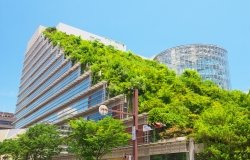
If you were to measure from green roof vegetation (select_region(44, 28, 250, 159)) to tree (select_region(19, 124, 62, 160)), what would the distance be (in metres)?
11.4

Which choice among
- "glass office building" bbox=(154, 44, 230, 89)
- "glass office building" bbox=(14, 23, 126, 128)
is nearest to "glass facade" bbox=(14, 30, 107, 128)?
"glass office building" bbox=(14, 23, 126, 128)

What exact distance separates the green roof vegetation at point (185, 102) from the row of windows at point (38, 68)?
21.7 m

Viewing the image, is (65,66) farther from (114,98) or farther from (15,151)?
(114,98)

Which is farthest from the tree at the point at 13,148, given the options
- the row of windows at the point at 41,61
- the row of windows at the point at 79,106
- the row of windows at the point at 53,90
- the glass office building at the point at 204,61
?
the glass office building at the point at 204,61

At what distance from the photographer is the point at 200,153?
34094 mm

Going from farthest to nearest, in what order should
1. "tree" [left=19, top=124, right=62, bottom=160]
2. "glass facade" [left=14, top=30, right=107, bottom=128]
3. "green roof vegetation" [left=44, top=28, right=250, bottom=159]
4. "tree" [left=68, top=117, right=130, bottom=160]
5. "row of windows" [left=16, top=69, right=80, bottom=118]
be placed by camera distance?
"row of windows" [left=16, top=69, right=80, bottom=118]
"glass facade" [left=14, top=30, right=107, bottom=128]
"tree" [left=19, top=124, right=62, bottom=160]
"tree" [left=68, top=117, right=130, bottom=160]
"green roof vegetation" [left=44, top=28, right=250, bottom=159]

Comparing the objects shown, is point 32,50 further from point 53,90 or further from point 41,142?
point 41,142

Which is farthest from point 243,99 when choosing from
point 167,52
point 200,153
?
point 167,52

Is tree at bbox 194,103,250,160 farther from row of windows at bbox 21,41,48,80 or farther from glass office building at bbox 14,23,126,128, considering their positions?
row of windows at bbox 21,41,48,80

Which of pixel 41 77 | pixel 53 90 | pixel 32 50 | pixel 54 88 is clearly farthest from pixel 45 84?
pixel 32 50

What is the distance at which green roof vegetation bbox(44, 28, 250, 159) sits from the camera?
97.7 ft

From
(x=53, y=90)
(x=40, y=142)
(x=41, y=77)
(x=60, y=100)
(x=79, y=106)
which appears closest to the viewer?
(x=40, y=142)

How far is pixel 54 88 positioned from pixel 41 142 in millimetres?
30546

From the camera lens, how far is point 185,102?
1983 inches
